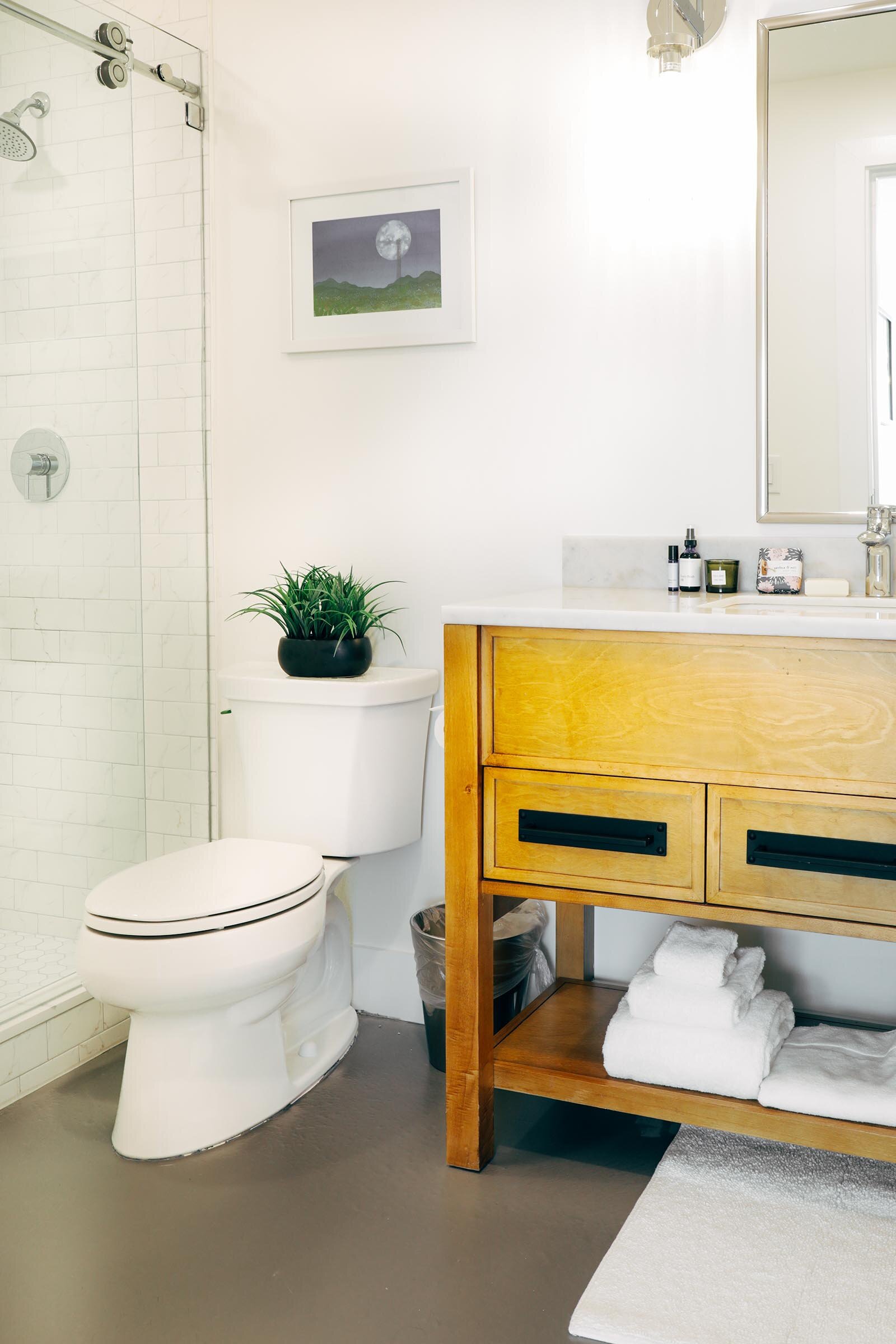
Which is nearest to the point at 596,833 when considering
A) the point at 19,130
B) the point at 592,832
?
the point at 592,832

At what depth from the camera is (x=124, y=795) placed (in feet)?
7.77

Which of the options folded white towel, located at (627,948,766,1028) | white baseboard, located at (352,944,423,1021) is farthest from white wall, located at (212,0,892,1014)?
folded white towel, located at (627,948,766,1028)

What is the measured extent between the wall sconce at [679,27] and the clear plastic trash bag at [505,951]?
1532 millimetres

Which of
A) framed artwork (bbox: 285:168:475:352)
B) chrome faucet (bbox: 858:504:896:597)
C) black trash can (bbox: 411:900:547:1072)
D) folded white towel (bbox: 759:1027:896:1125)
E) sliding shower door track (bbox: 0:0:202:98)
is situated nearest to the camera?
folded white towel (bbox: 759:1027:896:1125)

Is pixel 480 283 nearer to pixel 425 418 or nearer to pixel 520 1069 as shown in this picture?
pixel 425 418

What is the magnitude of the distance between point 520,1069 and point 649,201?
156cm

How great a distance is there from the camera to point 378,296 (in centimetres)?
234

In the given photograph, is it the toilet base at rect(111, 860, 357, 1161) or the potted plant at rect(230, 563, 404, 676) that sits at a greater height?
the potted plant at rect(230, 563, 404, 676)

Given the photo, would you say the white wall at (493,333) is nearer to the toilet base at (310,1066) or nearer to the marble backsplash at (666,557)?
the marble backsplash at (666,557)

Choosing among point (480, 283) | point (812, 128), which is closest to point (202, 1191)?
point (480, 283)

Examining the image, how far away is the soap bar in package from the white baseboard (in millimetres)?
1088

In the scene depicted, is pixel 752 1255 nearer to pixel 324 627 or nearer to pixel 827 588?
pixel 827 588

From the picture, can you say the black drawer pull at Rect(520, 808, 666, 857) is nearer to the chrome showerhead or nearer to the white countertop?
the white countertop

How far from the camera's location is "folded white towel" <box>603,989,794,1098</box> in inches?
64.7
